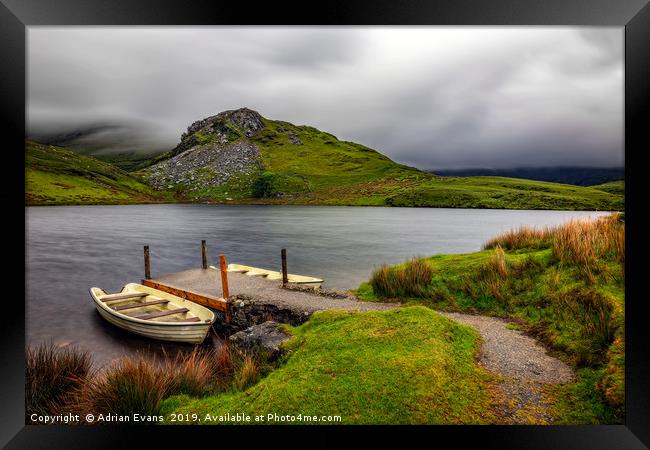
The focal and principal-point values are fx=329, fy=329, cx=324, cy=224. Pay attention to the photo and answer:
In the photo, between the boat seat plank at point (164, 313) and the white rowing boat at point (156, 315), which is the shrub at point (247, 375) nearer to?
the white rowing boat at point (156, 315)

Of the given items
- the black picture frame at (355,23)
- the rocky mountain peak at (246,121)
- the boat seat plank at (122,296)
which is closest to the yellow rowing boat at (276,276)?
the boat seat plank at (122,296)

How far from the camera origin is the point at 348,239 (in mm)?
26641

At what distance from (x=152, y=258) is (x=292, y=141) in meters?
46.8

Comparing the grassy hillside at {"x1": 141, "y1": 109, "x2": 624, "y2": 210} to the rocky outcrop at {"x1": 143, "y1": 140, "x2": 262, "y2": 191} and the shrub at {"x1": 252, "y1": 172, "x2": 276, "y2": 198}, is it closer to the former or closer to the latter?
the shrub at {"x1": 252, "y1": 172, "x2": 276, "y2": 198}

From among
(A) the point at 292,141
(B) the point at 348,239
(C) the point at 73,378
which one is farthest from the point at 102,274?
(A) the point at 292,141

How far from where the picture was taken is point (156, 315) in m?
8.03

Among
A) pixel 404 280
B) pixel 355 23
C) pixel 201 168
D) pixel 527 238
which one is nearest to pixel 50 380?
pixel 355 23

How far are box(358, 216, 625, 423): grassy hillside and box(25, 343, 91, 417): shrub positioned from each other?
5.53 meters

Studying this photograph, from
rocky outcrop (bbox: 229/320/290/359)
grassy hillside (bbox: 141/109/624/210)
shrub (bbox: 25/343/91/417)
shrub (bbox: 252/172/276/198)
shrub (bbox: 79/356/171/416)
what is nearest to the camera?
shrub (bbox: 79/356/171/416)

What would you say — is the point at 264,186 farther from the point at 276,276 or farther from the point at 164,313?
the point at 164,313

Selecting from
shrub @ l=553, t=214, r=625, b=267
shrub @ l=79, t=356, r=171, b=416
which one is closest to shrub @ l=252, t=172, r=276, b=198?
shrub @ l=553, t=214, r=625, b=267

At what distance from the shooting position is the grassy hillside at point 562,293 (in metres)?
3.18

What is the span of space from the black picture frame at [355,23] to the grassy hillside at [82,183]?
29.2m

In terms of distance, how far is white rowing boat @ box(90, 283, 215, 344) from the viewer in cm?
739
